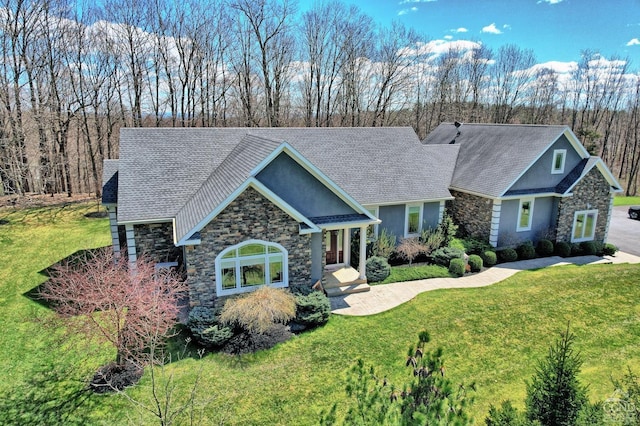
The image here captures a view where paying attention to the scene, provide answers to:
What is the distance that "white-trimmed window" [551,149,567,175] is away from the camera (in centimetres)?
2036

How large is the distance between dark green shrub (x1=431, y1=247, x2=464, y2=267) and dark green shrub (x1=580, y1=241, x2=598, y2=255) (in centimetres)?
768

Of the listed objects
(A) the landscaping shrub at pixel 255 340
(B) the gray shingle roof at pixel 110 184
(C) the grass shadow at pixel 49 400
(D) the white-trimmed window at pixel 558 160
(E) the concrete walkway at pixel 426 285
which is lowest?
(C) the grass shadow at pixel 49 400

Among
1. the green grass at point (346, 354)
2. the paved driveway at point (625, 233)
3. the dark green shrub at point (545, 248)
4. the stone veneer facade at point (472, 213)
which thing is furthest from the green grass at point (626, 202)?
the green grass at point (346, 354)

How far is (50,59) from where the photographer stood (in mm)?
28953

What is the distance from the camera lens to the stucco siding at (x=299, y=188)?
570 inches

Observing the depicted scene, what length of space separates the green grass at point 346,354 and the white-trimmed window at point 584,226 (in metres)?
4.42

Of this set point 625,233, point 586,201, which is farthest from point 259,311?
point 625,233

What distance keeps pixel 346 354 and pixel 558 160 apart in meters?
16.7

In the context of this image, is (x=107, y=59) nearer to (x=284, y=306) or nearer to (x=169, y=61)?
(x=169, y=61)

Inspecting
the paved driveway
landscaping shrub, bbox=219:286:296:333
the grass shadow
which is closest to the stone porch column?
landscaping shrub, bbox=219:286:296:333

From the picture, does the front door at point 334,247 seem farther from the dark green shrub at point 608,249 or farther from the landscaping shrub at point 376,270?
the dark green shrub at point 608,249

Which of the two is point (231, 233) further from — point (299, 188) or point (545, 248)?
point (545, 248)

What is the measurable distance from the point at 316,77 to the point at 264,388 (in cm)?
3549

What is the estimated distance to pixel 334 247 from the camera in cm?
1697
